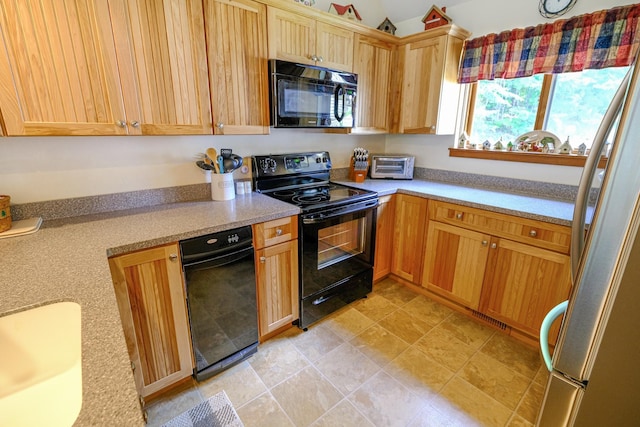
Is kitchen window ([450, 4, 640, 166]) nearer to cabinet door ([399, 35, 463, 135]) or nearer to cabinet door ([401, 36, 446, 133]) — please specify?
A: cabinet door ([399, 35, 463, 135])

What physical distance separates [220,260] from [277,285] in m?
0.47

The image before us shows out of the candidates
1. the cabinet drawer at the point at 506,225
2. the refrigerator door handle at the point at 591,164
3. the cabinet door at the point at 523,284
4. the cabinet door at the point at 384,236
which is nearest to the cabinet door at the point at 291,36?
the cabinet door at the point at 384,236

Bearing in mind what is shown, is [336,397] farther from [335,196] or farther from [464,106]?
[464,106]

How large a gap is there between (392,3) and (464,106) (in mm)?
1146

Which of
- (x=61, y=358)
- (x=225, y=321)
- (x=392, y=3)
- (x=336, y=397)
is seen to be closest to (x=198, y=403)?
(x=225, y=321)

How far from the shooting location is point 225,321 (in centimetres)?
173

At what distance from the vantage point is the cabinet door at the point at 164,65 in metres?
1.44

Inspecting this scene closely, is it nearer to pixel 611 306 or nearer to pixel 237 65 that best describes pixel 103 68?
pixel 237 65

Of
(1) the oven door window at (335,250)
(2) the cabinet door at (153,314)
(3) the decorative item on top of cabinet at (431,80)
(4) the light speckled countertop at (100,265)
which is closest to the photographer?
(4) the light speckled countertop at (100,265)

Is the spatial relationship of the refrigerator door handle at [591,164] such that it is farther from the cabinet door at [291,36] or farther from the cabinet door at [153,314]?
the cabinet door at [291,36]

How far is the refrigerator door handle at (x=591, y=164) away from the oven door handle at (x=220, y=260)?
1412 mm

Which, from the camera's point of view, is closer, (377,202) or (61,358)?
(61,358)

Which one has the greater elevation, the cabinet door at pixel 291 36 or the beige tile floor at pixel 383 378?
the cabinet door at pixel 291 36

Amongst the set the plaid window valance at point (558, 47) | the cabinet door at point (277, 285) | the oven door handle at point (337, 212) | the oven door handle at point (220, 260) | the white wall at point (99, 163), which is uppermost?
the plaid window valance at point (558, 47)
